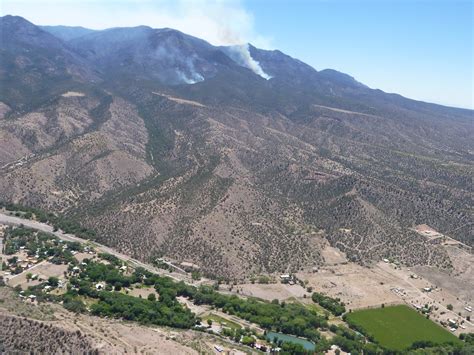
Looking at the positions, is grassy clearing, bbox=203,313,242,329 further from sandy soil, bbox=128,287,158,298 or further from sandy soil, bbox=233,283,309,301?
sandy soil, bbox=233,283,309,301

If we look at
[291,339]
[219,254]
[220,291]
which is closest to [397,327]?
[291,339]

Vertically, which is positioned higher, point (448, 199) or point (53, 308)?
point (448, 199)

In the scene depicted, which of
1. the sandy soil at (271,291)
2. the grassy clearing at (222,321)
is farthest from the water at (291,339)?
the sandy soil at (271,291)

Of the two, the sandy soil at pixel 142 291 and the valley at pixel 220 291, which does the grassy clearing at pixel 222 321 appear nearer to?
the valley at pixel 220 291

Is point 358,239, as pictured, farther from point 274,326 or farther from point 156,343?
point 156,343

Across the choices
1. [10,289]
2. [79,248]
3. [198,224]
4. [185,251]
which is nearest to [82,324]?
[10,289]
